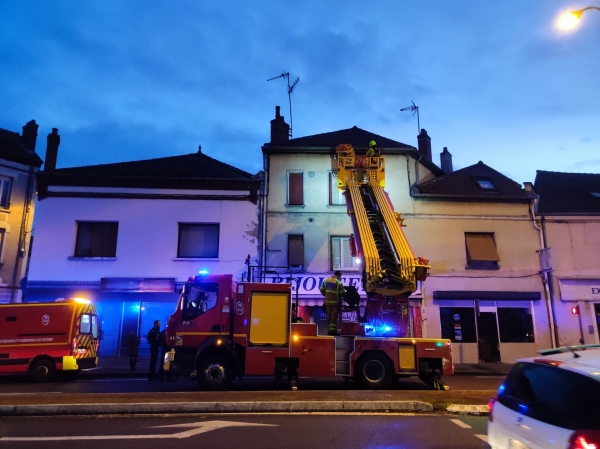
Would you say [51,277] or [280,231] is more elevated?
[280,231]

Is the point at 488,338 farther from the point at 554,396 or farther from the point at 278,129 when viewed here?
the point at 554,396

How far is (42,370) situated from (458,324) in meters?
15.1

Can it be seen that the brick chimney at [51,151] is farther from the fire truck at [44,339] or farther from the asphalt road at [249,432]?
the asphalt road at [249,432]

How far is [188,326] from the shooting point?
1096cm

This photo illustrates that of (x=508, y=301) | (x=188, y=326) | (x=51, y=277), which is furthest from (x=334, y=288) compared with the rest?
(x=51, y=277)

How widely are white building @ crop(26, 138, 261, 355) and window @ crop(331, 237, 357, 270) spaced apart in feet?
10.6

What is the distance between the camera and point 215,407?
7.53m

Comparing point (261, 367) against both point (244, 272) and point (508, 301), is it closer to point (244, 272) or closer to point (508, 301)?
point (244, 272)

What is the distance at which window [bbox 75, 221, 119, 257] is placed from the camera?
18.6 meters

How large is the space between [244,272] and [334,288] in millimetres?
7310

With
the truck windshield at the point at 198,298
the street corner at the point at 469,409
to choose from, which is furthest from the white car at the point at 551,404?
the truck windshield at the point at 198,298

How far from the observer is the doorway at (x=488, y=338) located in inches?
717

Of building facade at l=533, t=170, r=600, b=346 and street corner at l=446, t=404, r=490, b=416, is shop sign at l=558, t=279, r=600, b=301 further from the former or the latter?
street corner at l=446, t=404, r=490, b=416

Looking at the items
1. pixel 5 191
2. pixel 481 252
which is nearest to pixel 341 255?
pixel 481 252
